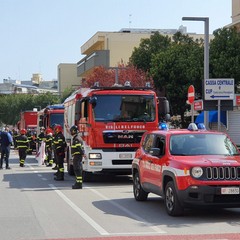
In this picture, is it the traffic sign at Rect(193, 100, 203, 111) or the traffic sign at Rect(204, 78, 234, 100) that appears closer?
the traffic sign at Rect(204, 78, 234, 100)

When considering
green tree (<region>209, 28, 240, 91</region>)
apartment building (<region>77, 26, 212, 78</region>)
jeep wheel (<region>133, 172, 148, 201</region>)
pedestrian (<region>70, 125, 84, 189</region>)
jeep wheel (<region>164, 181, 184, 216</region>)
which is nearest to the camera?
jeep wheel (<region>164, 181, 184, 216</region>)

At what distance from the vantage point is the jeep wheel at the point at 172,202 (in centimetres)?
1075

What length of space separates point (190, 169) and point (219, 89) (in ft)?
26.9

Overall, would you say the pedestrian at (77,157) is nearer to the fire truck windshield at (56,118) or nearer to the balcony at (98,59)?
the fire truck windshield at (56,118)

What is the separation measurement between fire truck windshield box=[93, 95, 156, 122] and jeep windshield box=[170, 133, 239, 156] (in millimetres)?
5913

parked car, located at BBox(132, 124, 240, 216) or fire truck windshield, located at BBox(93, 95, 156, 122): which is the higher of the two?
fire truck windshield, located at BBox(93, 95, 156, 122)

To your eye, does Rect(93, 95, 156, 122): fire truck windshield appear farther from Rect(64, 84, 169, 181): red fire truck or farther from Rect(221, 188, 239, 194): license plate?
Rect(221, 188, 239, 194): license plate

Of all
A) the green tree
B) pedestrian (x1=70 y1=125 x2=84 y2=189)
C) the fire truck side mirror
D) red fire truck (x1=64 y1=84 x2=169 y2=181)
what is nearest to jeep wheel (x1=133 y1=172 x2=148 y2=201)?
pedestrian (x1=70 y1=125 x2=84 y2=189)

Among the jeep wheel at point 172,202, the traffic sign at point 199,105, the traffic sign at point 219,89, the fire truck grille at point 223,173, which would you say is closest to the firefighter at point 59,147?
the traffic sign at point 199,105

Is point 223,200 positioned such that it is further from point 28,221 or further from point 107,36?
point 107,36

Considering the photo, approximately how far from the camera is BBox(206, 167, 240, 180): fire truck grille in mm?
10477

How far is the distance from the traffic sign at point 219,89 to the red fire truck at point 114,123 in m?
1.43

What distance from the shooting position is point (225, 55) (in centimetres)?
3903

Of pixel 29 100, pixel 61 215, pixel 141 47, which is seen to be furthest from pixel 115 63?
pixel 61 215
